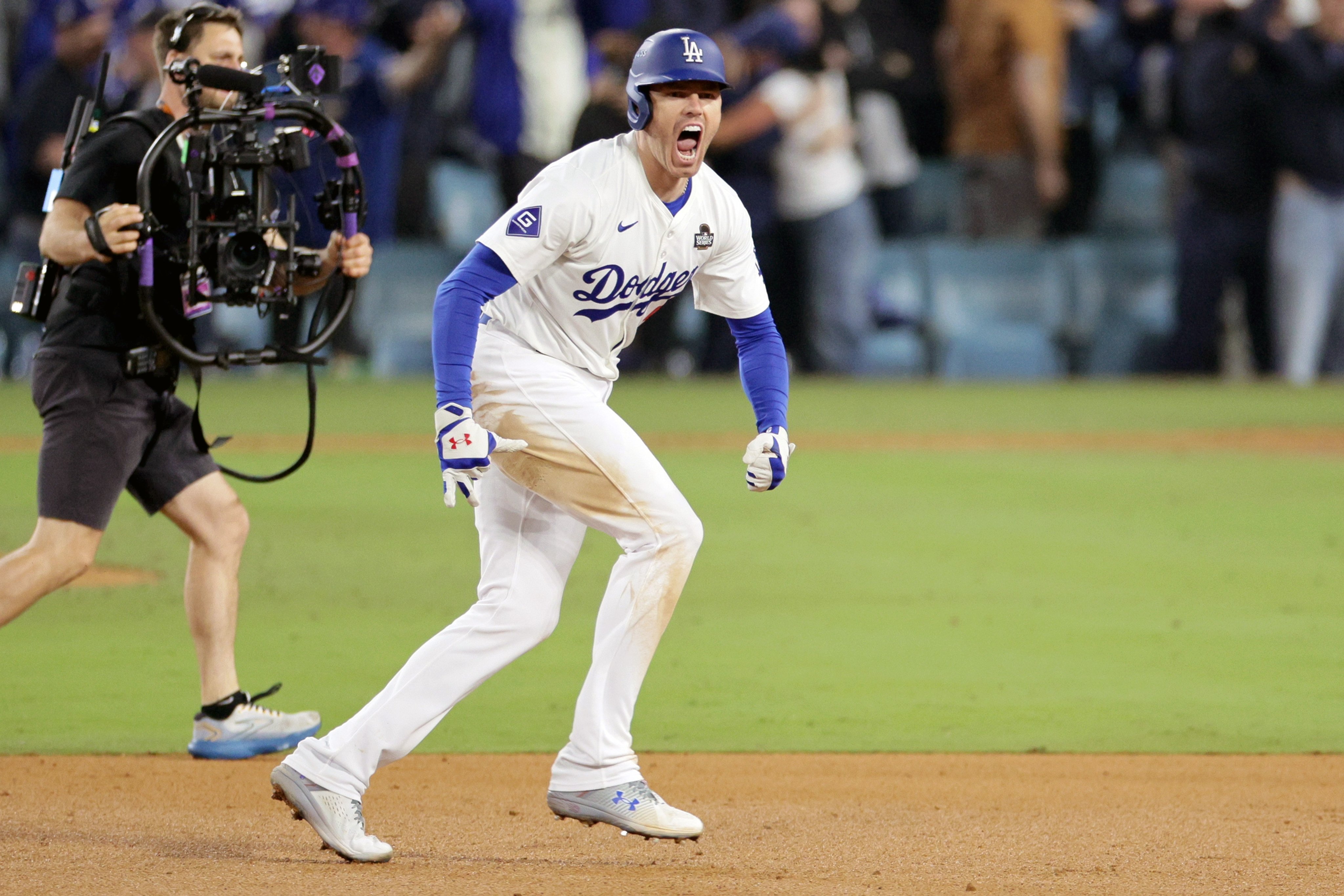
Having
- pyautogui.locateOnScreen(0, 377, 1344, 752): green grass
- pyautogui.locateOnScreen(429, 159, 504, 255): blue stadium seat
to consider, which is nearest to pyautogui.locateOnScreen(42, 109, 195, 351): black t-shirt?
pyautogui.locateOnScreen(0, 377, 1344, 752): green grass

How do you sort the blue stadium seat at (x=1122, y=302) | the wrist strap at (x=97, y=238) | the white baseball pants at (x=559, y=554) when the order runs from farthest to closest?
the blue stadium seat at (x=1122, y=302) → the wrist strap at (x=97, y=238) → the white baseball pants at (x=559, y=554)

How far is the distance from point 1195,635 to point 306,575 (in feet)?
13.7

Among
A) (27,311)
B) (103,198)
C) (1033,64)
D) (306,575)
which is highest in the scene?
(1033,64)

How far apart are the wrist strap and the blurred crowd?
443 inches

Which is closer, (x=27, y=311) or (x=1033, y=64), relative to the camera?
(x=27, y=311)

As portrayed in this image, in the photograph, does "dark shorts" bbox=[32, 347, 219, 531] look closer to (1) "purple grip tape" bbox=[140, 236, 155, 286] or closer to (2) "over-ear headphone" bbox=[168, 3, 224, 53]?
(1) "purple grip tape" bbox=[140, 236, 155, 286]

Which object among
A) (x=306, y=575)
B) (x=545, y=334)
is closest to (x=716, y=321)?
(x=306, y=575)

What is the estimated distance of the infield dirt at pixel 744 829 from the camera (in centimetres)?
450

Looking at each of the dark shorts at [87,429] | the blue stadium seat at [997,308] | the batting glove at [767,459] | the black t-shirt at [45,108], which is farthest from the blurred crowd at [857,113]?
the batting glove at [767,459]

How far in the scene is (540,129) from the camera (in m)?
17.2

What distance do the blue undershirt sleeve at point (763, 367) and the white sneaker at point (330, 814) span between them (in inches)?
58.9

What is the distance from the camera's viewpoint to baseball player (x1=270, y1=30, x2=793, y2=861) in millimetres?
4586

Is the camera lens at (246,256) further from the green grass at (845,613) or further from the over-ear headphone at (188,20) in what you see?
the green grass at (845,613)

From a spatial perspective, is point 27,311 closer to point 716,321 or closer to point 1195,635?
point 1195,635
